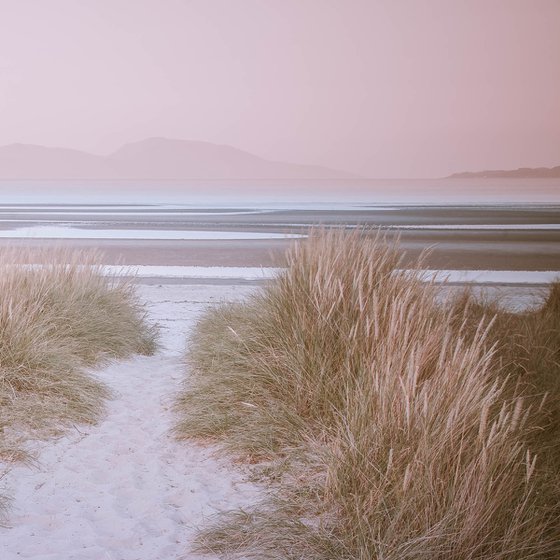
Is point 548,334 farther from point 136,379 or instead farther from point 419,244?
point 419,244

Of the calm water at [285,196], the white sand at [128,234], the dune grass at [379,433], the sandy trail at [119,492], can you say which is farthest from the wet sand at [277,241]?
the calm water at [285,196]

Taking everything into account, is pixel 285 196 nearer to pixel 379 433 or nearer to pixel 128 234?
pixel 128 234

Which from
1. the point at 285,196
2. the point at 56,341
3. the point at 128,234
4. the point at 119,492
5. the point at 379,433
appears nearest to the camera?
the point at 379,433

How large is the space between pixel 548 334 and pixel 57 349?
13.9ft

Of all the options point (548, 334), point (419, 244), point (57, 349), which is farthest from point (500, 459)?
point (419, 244)

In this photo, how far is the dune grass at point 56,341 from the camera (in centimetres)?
528

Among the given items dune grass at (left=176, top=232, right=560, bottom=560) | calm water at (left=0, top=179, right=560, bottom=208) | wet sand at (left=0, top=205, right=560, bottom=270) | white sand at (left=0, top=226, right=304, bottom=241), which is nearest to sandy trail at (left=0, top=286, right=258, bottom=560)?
dune grass at (left=176, top=232, right=560, bottom=560)

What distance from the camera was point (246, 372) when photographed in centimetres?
540

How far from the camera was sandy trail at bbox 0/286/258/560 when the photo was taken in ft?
11.9

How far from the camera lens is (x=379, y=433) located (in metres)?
3.45

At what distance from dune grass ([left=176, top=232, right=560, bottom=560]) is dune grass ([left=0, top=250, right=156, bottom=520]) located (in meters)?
0.92

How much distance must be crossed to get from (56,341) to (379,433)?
12.8 ft

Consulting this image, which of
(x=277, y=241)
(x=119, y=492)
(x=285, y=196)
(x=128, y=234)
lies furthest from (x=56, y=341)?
(x=285, y=196)

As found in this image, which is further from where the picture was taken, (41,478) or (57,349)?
(57,349)
